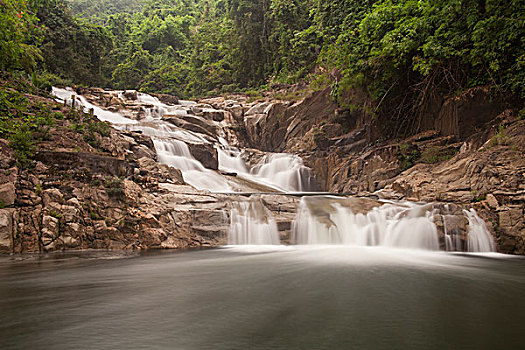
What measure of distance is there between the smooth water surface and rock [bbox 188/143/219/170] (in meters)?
8.01

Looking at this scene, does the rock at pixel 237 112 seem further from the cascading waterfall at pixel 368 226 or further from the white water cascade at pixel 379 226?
the cascading waterfall at pixel 368 226

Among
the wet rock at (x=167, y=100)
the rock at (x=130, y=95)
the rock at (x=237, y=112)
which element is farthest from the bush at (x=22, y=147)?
the wet rock at (x=167, y=100)

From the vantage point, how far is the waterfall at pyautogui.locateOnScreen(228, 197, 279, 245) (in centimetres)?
788

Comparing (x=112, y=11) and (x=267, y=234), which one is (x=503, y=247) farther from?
(x=112, y=11)

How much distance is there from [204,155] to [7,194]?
799cm

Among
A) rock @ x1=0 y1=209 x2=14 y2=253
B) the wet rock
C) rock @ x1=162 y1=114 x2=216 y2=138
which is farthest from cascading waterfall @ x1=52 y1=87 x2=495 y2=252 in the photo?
the wet rock

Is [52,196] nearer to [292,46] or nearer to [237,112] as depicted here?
[237,112]

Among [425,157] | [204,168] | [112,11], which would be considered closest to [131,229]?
[204,168]

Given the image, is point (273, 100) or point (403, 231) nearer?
point (403, 231)

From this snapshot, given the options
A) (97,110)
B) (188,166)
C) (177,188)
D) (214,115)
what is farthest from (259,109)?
(177,188)

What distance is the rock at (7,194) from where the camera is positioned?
19.9ft

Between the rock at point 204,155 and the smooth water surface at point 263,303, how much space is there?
801 cm

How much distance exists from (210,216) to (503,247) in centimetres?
684

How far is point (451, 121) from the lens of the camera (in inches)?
399
